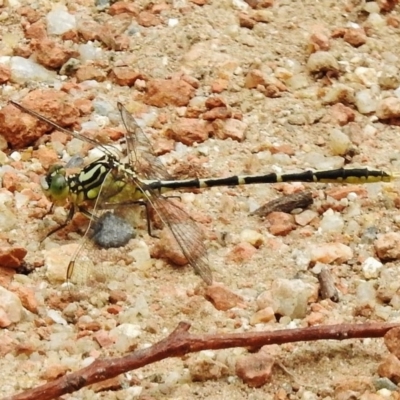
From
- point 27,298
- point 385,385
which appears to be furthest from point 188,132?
point 385,385

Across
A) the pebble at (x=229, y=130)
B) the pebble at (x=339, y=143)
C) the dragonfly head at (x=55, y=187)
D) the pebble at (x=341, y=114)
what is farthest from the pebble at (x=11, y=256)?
the pebble at (x=341, y=114)

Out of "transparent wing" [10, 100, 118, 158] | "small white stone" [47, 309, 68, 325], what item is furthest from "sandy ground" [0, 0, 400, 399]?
"transparent wing" [10, 100, 118, 158]

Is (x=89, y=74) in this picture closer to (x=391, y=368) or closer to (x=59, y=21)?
(x=59, y=21)

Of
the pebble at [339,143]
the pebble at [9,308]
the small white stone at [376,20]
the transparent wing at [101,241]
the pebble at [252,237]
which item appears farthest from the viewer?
the small white stone at [376,20]

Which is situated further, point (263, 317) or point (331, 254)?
point (331, 254)

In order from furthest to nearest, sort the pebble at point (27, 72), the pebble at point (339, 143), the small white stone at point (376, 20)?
the small white stone at point (376, 20), the pebble at point (27, 72), the pebble at point (339, 143)

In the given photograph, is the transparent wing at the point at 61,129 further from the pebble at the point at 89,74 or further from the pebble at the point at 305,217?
the pebble at the point at 305,217

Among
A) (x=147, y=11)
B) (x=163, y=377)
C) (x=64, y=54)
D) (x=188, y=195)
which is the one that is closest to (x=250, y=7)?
(x=147, y=11)
